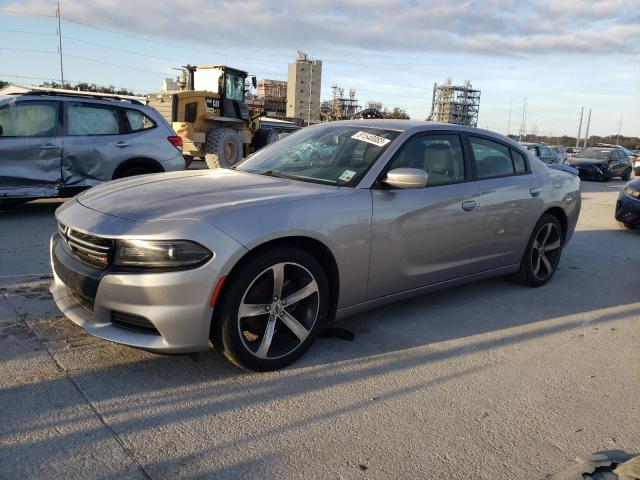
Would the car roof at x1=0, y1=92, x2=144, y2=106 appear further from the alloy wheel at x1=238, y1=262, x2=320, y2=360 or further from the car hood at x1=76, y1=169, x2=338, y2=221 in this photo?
the alloy wheel at x1=238, y1=262, x2=320, y2=360

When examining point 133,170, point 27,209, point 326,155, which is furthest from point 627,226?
point 27,209

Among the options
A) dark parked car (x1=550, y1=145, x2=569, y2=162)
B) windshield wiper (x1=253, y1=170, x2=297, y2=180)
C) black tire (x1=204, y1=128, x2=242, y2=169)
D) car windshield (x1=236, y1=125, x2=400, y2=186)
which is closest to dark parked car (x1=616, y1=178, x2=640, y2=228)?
car windshield (x1=236, y1=125, x2=400, y2=186)

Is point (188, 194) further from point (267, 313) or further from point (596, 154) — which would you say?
point (596, 154)

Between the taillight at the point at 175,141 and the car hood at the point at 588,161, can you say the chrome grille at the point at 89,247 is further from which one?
the car hood at the point at 588,161

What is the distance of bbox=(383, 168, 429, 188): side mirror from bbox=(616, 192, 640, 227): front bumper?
6.91 metres

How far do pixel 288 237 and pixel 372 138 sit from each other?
130 centimetres

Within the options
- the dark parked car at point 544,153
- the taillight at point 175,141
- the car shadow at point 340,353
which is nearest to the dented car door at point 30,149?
the taillight at point 175,141

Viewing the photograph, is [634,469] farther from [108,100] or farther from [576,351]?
[108,100]

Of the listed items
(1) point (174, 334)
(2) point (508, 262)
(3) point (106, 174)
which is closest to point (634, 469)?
(1) point (174, 334)

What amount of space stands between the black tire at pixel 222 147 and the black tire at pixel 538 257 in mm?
10204

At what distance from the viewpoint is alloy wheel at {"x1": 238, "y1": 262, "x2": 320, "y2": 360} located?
309 cm

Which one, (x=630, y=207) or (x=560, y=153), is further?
(x=560, y=153)

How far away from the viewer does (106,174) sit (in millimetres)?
7547

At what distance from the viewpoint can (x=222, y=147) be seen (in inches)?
569
